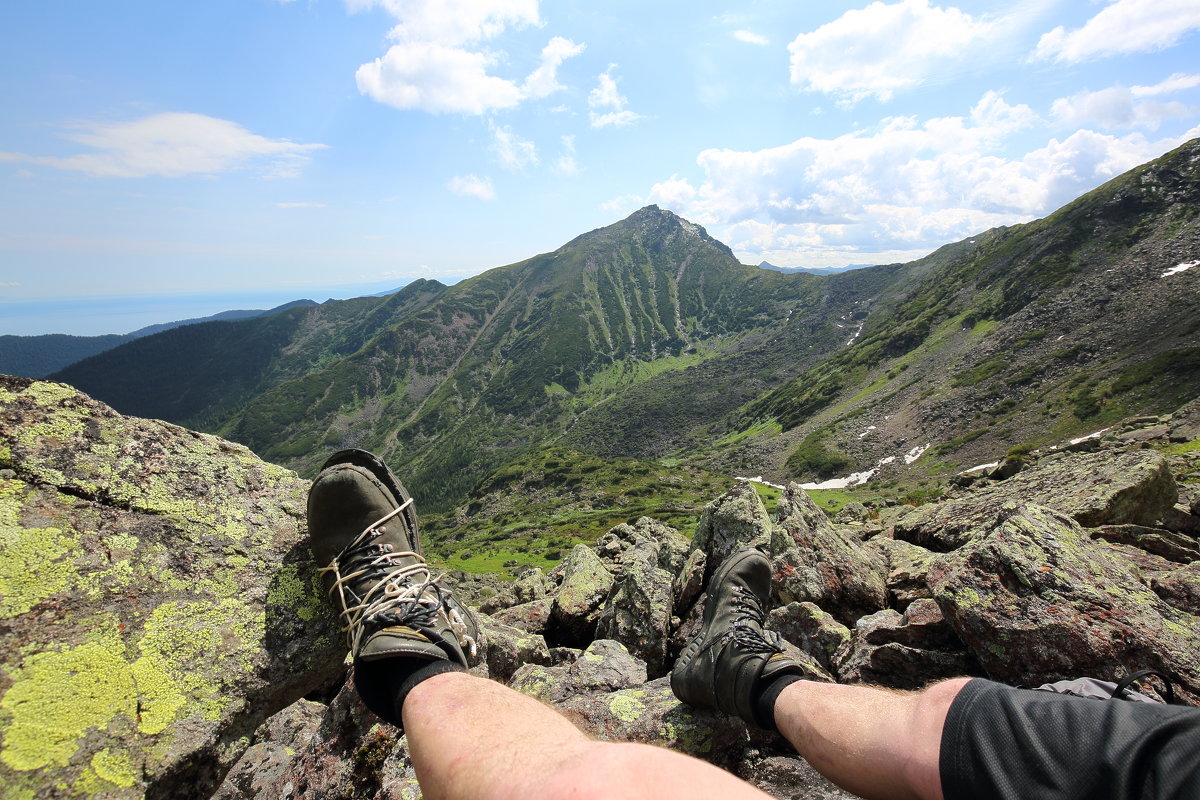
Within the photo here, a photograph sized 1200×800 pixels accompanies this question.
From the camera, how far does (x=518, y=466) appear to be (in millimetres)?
171375

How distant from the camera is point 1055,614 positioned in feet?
19.0

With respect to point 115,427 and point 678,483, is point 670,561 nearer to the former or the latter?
point 115,427

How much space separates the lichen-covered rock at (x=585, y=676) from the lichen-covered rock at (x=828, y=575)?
3.65 m

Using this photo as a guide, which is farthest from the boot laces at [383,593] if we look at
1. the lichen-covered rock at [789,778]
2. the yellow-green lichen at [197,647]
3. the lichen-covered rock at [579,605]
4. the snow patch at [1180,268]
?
the snow patch at [1180,268]

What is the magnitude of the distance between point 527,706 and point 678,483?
13137 centimetres

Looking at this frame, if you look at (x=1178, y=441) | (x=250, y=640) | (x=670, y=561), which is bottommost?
(x=1178, y=441)

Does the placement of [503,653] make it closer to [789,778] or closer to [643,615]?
[643,615]

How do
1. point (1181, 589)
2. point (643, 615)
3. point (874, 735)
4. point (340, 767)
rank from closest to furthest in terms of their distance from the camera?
point (874, 735)
point (340, 767)
point (1181, 589)
point (643, 615)

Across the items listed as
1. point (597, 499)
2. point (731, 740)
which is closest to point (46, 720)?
point (731, 740)

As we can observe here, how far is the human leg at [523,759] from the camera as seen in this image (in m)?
2.93

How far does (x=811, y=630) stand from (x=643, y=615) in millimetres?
3124

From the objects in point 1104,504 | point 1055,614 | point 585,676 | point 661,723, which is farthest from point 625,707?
point 1104,504

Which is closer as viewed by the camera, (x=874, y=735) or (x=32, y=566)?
(x=874, y=735)

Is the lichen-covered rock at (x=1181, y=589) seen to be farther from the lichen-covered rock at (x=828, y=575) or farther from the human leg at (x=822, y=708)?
the human leg at (x=822, y=708)
